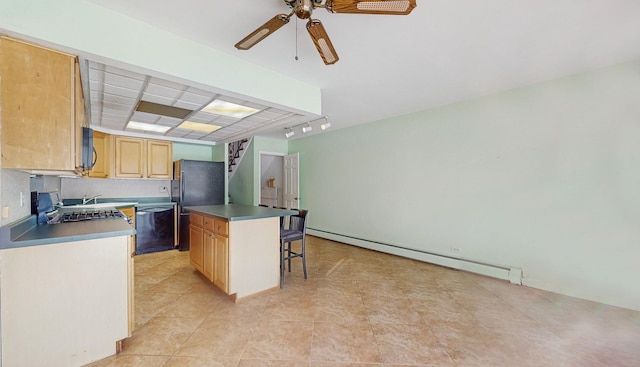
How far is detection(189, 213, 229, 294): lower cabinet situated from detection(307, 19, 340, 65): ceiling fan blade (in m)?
1.95

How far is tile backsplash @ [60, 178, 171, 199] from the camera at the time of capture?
13.8ft

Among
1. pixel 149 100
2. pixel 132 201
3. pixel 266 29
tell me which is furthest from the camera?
pixel 132 201

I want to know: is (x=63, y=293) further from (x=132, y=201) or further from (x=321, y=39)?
(x=132, y=201)

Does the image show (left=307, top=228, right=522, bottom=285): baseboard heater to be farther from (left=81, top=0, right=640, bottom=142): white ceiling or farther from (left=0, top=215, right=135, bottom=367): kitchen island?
(left=0, top=215, right=135, bottom=367): kitchen island

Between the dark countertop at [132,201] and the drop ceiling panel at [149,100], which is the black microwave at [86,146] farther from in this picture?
the dark countertop at [132,201]

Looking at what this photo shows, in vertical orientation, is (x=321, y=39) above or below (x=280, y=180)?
above

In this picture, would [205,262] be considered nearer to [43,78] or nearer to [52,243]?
[52,243]

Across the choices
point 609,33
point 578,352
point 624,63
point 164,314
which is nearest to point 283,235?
point 164,314

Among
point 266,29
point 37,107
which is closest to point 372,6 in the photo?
point 266,29

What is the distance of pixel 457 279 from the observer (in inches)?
129

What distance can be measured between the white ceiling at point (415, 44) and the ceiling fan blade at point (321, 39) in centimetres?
24

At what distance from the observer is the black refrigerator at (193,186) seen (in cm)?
463

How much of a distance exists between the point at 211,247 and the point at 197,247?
1.76 feet

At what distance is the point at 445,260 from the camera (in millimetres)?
3744
